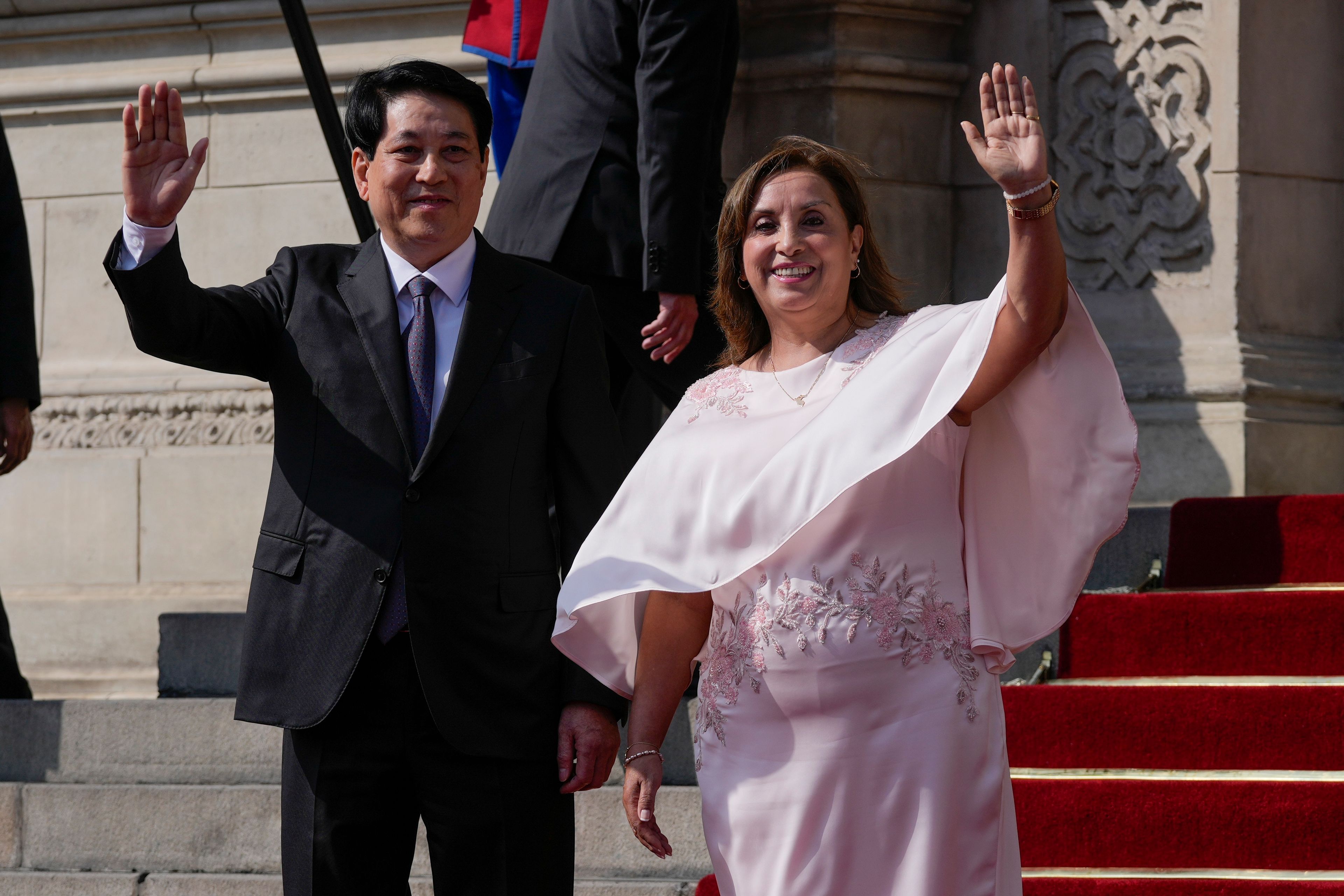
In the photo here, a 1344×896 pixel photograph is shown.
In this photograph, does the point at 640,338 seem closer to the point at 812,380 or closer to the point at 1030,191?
the point at 812,380

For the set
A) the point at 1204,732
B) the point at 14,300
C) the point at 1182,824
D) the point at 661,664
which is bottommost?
the point at 1182,824

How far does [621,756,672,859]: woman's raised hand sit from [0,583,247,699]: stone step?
11.7 feet

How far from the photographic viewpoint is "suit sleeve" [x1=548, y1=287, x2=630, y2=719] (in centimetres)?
291

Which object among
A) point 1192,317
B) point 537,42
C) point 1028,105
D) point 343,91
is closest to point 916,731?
point 1028,105

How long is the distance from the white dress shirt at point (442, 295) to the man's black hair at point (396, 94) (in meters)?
0.18

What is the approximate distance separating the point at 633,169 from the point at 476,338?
5.02 feet

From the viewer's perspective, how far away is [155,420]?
6.37m

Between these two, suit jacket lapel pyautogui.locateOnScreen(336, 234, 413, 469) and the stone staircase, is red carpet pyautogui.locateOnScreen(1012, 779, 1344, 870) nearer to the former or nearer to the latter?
the stone staircase

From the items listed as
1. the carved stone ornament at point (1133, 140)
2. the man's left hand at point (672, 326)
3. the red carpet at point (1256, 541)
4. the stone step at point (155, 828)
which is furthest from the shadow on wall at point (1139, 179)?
the stone step at point (155, 828)

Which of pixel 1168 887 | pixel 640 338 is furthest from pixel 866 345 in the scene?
pixel 1168 887

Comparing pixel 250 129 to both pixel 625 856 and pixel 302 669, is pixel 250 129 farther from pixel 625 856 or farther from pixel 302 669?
pixel 302 669

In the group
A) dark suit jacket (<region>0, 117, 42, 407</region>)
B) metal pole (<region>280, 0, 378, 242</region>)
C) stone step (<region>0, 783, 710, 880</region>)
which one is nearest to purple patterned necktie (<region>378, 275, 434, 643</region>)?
stone step (<region>0, 783, 710, 880</region>)

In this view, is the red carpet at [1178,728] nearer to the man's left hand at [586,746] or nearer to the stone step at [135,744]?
the man's left hand at [586,746]

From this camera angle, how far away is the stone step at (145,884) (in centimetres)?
436
